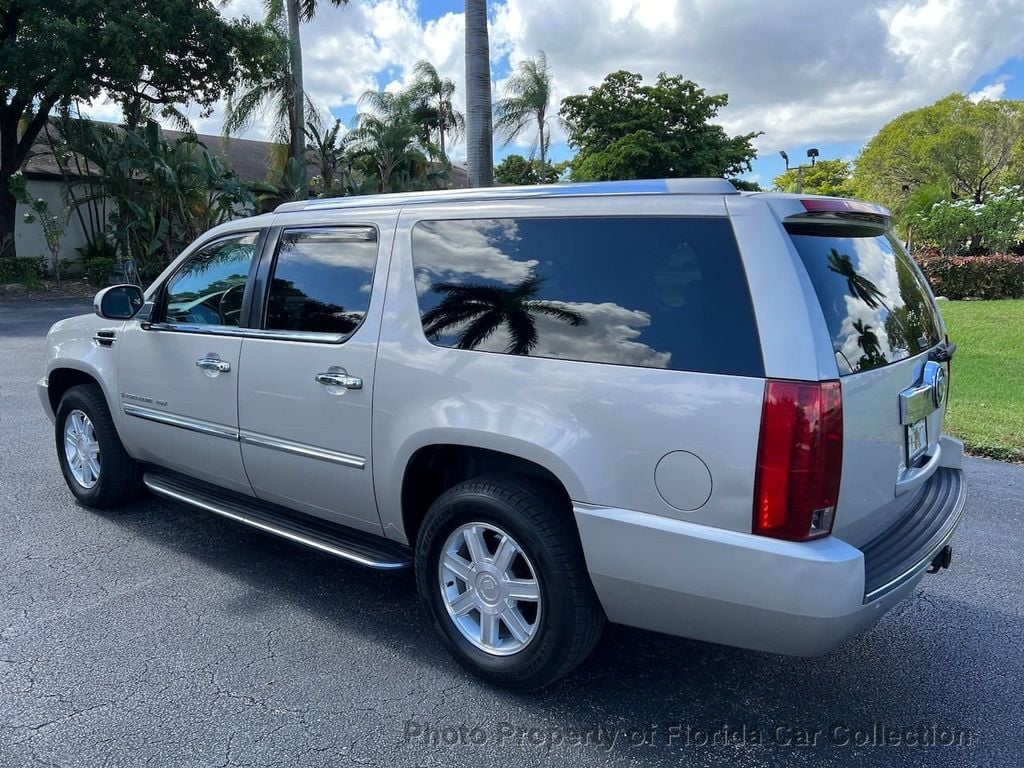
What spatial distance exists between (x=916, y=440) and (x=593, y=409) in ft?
4.30

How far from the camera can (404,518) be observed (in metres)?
3.45

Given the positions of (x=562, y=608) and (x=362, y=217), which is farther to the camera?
(x=362, y=217)

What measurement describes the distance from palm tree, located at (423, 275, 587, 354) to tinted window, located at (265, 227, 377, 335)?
0.43 metres

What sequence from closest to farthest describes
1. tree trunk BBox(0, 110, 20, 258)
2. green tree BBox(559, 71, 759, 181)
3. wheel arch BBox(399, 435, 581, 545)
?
1. wheel arch BBox(399, 435, 581, 545)
2. tree trunk BBox(0, 110, 20, 258)
3. green tree BBox(559, 71, 759, 181)

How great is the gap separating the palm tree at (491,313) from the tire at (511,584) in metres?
0.55

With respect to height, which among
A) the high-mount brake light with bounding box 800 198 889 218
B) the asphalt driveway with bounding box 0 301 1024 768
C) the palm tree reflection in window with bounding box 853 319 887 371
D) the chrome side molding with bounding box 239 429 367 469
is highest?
the high-mount brake light with bounding box 800 198 889 218

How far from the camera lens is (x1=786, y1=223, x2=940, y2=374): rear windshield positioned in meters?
2.67

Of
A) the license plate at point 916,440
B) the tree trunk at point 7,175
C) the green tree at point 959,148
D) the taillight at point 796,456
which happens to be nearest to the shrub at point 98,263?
the tree trunk at point 7,175

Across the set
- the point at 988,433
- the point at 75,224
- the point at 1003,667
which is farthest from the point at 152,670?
the point at 75,224

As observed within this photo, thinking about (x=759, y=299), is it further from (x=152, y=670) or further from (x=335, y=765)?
(x=152, y=670)

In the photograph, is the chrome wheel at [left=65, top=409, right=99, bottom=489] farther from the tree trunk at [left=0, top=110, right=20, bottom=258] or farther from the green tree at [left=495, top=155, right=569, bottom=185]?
the green tree at [left=495, top=155, right=569, bottom=185]

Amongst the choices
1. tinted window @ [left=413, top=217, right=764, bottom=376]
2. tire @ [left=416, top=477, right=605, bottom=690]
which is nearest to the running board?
tire @ [left=416, top=477, right=605, bottom=690]

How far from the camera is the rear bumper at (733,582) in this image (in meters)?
2.47

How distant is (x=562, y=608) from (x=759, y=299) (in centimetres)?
127
